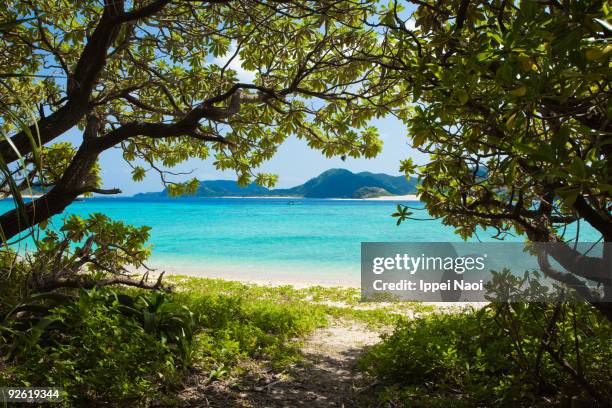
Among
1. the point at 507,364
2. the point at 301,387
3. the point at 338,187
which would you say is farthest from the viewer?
the point at 338,187

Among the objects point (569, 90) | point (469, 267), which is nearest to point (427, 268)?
point (469, 267)

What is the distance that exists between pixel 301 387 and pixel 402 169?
2.42 meters

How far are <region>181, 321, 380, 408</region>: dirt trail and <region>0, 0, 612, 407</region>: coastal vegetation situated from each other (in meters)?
0.09

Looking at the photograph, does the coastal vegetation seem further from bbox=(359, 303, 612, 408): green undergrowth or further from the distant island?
the distant island

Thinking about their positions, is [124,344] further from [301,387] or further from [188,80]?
[188,80]

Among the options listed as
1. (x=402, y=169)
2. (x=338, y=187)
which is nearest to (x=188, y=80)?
(x=402, y=169)

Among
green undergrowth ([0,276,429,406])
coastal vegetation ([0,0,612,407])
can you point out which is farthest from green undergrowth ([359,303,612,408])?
green undergrowth ([0,276,429,406])

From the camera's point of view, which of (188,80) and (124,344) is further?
(188,80)

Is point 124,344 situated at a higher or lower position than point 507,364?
higher

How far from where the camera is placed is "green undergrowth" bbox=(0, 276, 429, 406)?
310cm

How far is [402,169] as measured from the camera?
165 inches

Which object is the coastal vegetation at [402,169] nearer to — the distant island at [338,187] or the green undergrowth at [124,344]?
the green undergrowth at [124,344]

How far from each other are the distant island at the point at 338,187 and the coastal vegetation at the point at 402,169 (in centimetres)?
12499

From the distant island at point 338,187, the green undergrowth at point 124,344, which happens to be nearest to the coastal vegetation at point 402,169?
the green undergrowth at point 124,344
